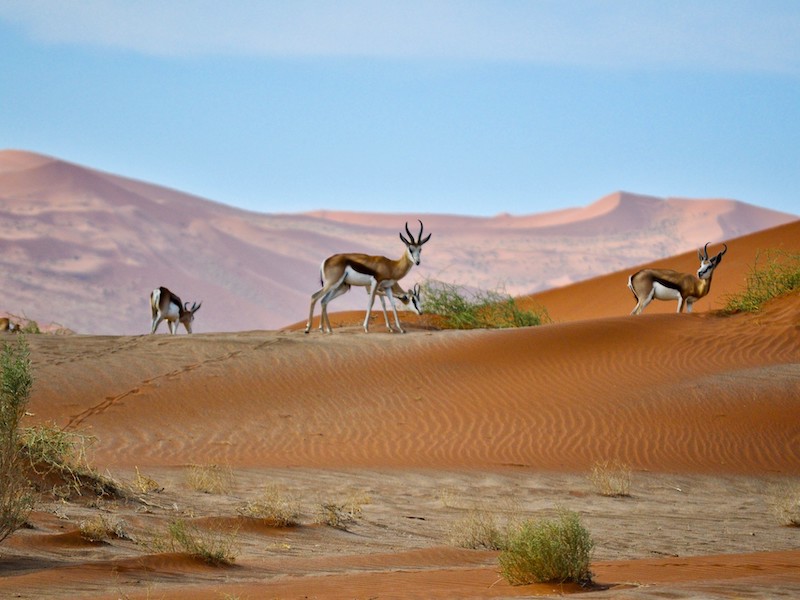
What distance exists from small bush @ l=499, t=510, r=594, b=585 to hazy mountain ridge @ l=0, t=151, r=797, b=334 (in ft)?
216

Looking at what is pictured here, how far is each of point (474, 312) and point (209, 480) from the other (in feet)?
60.4

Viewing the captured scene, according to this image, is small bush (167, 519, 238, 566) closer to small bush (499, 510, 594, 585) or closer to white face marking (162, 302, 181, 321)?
small bush (499, 510, 594, 585)

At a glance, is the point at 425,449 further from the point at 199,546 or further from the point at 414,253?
the point at 199,546

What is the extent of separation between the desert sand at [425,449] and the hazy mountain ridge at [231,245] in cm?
5091

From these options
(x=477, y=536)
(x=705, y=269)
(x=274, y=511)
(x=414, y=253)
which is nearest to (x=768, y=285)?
(x=705, y=269)

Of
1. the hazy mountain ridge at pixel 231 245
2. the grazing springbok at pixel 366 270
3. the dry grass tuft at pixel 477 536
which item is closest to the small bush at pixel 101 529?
the dry grass tuft at pixel 477 536

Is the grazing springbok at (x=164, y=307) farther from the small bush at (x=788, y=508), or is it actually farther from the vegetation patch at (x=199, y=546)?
the vegetation patch at (x=199, y=546)

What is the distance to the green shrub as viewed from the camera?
808 centimetres

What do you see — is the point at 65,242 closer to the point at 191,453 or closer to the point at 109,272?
the point at 109,272

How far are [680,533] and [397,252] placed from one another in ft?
419

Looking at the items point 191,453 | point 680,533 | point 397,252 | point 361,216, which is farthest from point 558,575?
point 361,216

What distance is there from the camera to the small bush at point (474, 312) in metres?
30.3

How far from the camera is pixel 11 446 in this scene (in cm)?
830

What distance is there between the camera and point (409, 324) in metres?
28.5
